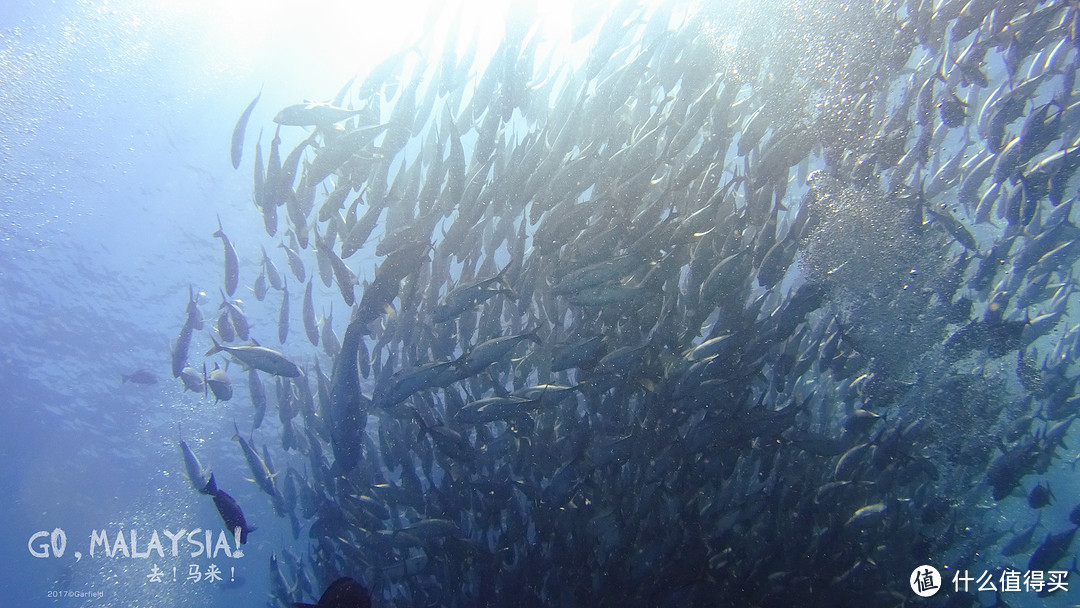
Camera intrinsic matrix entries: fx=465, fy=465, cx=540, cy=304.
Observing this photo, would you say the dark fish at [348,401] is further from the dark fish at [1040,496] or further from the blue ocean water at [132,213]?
the dark fish at [1040,496]

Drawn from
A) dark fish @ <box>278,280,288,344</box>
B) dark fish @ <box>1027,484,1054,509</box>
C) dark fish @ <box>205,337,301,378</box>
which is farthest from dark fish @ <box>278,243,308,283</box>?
dark fish @ <box>1027,484,1054,509</box>

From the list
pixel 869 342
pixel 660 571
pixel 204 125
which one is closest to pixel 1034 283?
pixel 869 342

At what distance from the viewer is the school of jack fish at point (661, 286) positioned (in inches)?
182

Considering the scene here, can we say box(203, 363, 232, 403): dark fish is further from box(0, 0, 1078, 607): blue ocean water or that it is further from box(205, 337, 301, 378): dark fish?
box(0, 0, 1078, 607): blue ocean water

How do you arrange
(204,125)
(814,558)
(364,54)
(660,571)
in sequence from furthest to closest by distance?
(204,125) → (364,54) → (814,558) → (660,571)

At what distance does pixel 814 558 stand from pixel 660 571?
2202mm

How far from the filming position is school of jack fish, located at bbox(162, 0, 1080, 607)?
4625 millimetres

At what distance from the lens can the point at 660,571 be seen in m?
5.30

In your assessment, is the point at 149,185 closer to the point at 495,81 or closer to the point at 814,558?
the point at 495,81

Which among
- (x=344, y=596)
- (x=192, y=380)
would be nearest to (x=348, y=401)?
(x=344, y=596)

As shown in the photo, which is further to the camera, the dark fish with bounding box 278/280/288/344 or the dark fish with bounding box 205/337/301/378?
the dark fish with bounding box 278/280/288/344

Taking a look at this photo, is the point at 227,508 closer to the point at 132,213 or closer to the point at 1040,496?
the point at 1040,496

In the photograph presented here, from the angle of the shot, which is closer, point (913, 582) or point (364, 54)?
point (913, 582)

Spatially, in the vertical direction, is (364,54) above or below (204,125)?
below
